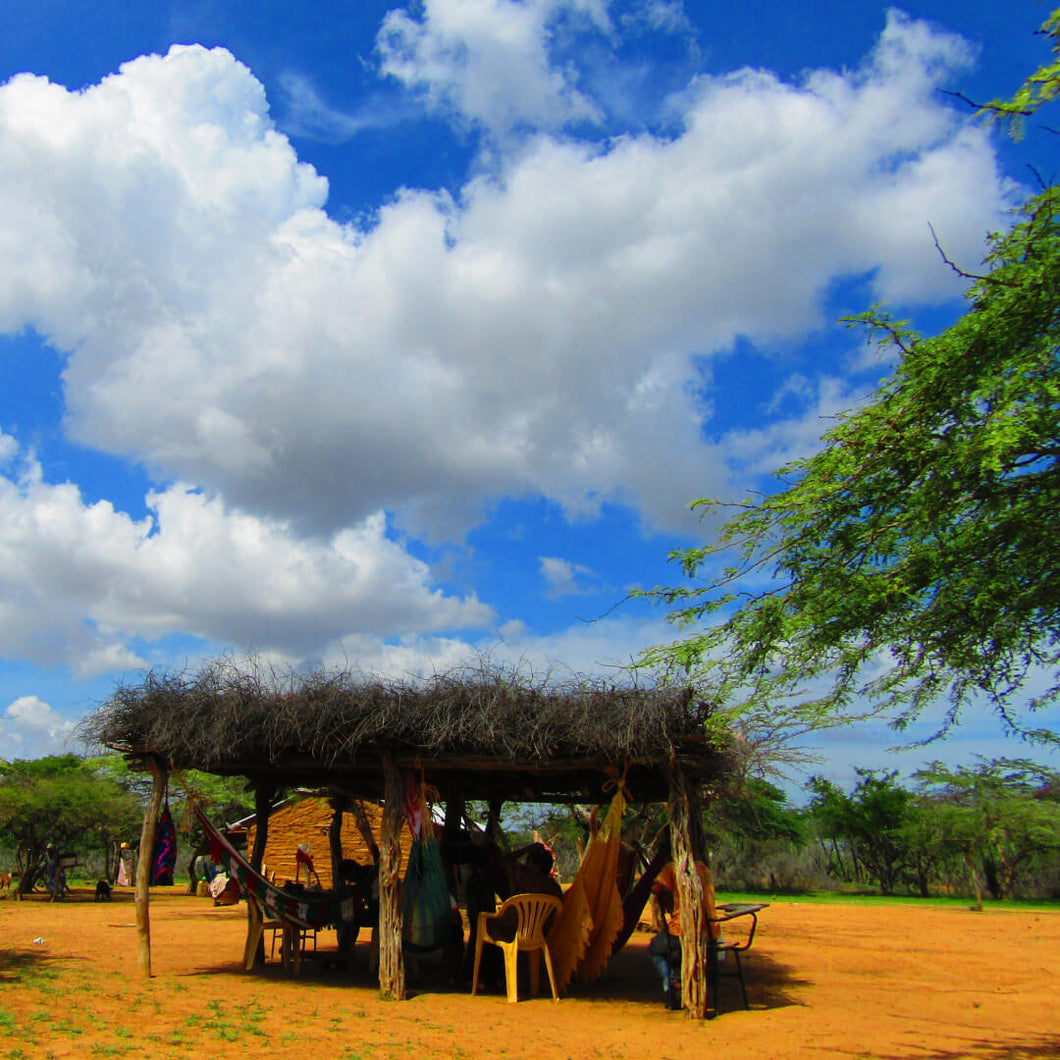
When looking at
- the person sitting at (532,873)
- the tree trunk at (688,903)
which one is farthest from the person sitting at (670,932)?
the person sitting at (532,873)

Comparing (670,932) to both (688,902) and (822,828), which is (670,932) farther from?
(822,828)

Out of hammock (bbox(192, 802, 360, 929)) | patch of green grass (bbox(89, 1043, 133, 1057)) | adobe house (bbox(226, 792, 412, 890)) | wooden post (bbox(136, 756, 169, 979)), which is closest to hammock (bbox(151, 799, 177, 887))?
wooden post (bbox(136, 756, 169, 979))

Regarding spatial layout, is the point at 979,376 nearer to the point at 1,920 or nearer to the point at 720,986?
the point at 720,986

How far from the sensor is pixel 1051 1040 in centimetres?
576

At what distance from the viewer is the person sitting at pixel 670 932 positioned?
21.5 ft

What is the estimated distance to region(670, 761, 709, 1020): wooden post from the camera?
246 inches

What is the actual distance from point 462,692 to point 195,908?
1571 centimetres

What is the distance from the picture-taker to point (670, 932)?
6.58 m

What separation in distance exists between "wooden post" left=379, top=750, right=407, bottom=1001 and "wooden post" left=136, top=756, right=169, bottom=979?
1977mm

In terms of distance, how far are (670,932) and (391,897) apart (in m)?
2.20

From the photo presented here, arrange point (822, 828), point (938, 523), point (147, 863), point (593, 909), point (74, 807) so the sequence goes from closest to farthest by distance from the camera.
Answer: point (938, 523), point (593, 909), point (147, 863), point (74, 807), point (822, 828)

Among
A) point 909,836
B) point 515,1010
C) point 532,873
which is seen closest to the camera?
point 515,1010

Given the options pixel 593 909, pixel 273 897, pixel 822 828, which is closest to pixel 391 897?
pixel 273 897

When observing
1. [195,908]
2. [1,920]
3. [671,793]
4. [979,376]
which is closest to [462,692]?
[671,793]
